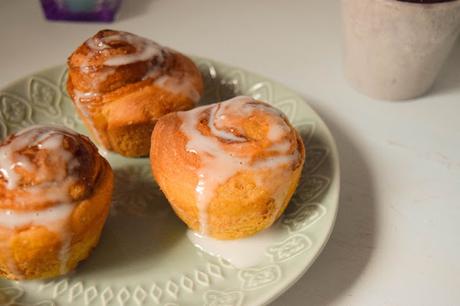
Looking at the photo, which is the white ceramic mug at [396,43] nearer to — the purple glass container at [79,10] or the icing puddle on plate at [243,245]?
the icing puddle on plate at [243,245]

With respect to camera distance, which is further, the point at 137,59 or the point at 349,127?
the point at 349,127

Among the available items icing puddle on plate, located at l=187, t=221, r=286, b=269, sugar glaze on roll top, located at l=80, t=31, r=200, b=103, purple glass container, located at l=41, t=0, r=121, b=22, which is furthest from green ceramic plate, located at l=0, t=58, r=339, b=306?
purple glass container, located at l=41, t=0, r=121, b=22

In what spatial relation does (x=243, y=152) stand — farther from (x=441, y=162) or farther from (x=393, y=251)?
(x=441, y=162)

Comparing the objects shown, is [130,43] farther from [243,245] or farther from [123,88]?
[243,245]

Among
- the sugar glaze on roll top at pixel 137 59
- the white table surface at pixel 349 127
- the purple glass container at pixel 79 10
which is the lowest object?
the white table surface at pixel 349 127

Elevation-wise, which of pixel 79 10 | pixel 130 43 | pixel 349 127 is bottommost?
pixel 349 127

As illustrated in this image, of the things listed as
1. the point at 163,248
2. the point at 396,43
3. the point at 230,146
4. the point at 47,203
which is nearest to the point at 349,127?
the point at 396,43

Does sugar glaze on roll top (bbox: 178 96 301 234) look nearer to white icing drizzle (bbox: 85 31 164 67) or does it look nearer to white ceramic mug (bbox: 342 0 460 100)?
white icing drizzle (bbox: 85 31 164 67)

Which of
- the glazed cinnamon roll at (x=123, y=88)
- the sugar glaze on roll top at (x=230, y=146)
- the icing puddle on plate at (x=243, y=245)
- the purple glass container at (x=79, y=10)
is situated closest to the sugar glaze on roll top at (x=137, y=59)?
the glazed cinnamon roll at (x=123, y=88)
